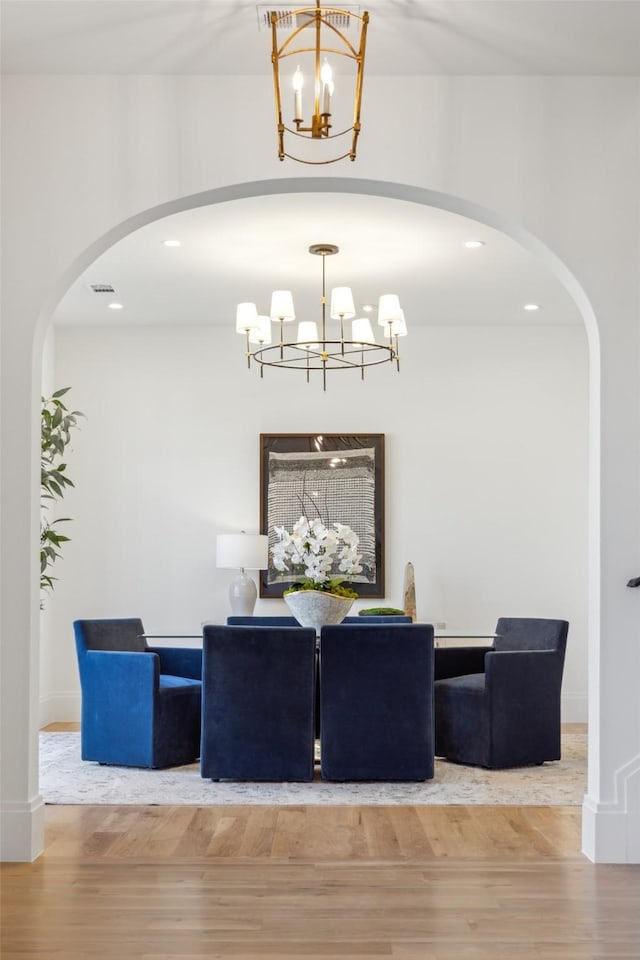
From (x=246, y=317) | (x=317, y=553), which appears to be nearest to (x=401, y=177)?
(x=246, y=317)

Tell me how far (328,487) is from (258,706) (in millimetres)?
2724

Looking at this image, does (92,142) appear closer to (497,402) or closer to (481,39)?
(481,39)

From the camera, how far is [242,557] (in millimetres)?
7371

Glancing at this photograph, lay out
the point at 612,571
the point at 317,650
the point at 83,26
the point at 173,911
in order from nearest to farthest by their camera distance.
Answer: the point at 173,911, the point at 83,26, the point at 612,571, the point at 317,650

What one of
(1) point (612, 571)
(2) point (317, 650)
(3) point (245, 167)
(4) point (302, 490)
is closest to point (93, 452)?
(4) point (302, 490)

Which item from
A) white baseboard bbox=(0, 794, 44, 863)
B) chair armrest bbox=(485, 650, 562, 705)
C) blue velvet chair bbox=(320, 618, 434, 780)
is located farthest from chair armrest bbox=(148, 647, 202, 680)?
white baseboard bbox=(0, 794, 44, 863)

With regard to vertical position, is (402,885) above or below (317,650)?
below

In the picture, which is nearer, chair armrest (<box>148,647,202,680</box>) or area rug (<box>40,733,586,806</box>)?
Result: area rug (<box>40,733,586,806</box>)

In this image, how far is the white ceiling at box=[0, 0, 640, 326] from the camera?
353cm

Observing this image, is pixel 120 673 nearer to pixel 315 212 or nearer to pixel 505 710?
pixel 505 710

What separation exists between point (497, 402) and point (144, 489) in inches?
111

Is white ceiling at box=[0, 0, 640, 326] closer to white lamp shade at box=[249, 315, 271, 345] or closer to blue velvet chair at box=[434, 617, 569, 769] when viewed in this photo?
white lamp shade at box=[249, 315, 271, 345]

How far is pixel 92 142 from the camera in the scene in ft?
13.3

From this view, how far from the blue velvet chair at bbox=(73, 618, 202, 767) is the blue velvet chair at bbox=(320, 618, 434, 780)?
96 cm
